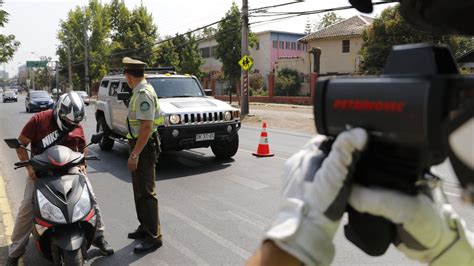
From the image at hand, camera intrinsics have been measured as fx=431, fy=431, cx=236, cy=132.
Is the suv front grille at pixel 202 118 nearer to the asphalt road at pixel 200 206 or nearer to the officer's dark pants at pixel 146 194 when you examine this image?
the asphalt road at pixel 200 206

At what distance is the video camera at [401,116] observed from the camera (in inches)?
32.3

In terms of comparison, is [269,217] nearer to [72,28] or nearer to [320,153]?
[320,153]

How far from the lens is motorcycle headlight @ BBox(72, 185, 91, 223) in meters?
3.34

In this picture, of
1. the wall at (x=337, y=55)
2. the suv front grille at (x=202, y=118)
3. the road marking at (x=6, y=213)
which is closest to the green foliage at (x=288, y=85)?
the wall at (x=337, y=55)

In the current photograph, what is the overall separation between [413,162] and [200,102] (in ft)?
25.6

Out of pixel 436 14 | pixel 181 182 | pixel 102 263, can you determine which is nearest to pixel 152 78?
pixel 181 182

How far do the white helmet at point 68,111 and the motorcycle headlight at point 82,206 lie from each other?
22.7 inches

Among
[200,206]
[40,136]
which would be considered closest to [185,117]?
[200,206]

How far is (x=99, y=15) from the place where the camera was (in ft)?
168

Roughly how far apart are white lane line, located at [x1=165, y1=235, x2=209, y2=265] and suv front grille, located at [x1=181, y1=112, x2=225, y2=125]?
11.3ft

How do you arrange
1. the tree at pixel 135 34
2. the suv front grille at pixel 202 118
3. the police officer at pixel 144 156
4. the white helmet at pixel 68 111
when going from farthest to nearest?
the tree at pixel 135 34, the suv front grille at pixel 202 118, the police officer at pixel 144 156, the white helmet at pixel 68 111

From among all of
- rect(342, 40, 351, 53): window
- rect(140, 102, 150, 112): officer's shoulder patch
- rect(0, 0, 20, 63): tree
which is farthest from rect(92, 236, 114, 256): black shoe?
rect(342, 40, 351, 53): window

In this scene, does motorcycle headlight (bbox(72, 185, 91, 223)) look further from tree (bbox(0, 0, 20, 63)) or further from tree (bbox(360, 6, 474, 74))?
tree (bbox(360, 6, 474, 74))

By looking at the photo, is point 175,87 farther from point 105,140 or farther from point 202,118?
point 105,140
